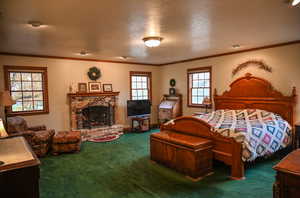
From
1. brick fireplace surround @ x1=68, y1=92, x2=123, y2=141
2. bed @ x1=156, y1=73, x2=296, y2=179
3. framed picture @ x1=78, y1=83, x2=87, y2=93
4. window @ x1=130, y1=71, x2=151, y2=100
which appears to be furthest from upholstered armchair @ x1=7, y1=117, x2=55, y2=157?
window @ x1=130, y1=71, x2=151, y2=100

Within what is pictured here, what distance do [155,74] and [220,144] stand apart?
4904 mm

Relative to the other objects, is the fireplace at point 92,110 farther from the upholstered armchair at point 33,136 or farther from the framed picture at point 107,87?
the upholstered armchair at point 33,136

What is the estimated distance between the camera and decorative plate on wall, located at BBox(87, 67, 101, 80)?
6318 millimetres

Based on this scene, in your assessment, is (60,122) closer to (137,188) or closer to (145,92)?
(145,92)

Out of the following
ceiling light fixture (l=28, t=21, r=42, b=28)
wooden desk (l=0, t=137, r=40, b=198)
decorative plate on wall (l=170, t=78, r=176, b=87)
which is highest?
ceiling light fixture (l=28, t=21, r=42, b=28)

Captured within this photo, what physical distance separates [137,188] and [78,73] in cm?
433

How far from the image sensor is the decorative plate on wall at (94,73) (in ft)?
20.7

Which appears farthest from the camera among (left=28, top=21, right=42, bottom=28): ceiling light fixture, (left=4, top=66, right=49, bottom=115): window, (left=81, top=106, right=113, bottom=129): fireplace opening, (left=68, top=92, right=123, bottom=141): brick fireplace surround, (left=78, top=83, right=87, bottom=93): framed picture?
(left=81, top=106, right=113, bottom=129): fireplace opening

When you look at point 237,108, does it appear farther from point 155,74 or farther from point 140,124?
point 155,74

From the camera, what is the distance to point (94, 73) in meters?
6.38

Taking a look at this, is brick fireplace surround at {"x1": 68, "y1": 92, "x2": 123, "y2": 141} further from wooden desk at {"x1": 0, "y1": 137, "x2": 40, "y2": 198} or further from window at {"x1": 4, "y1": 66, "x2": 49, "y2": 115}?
wooden desk at {"x1": 0, "y1": 137, "x2": 40, "y2": 198}

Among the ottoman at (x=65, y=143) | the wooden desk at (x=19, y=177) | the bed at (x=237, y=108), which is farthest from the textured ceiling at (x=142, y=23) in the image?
the ottoman at (x=65, y=143)

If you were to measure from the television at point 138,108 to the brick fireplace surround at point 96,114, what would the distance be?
509 millimetres

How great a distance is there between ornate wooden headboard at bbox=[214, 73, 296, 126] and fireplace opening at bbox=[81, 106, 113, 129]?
348 centimetres
